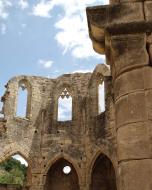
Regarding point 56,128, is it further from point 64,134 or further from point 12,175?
point 12,175

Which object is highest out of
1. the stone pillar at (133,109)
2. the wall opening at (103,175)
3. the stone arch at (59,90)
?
the stone arch at (59,90)

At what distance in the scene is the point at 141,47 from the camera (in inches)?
129

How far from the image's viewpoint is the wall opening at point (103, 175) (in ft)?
51.4

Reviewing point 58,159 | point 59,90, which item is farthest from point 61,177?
point 59,90

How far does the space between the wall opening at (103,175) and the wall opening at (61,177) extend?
47.4 inches

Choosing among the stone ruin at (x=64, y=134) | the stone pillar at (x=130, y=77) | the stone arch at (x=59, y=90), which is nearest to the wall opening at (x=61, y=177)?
the stone ruin at (x=64, y=134)

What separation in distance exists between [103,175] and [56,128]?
332cm

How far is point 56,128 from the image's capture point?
1688 cm

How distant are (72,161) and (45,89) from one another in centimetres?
442

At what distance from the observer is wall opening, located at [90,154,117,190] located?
15.7 meters

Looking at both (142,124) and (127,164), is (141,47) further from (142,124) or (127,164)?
(127,164)

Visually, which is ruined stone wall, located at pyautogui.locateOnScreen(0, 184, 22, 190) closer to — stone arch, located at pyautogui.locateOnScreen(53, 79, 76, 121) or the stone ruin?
the stone ruin

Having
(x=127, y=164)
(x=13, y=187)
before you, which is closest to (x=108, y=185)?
(x=13, y=187)

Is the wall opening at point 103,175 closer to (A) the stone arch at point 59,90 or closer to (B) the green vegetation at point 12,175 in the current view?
(A) the stone arch at point 59,90
